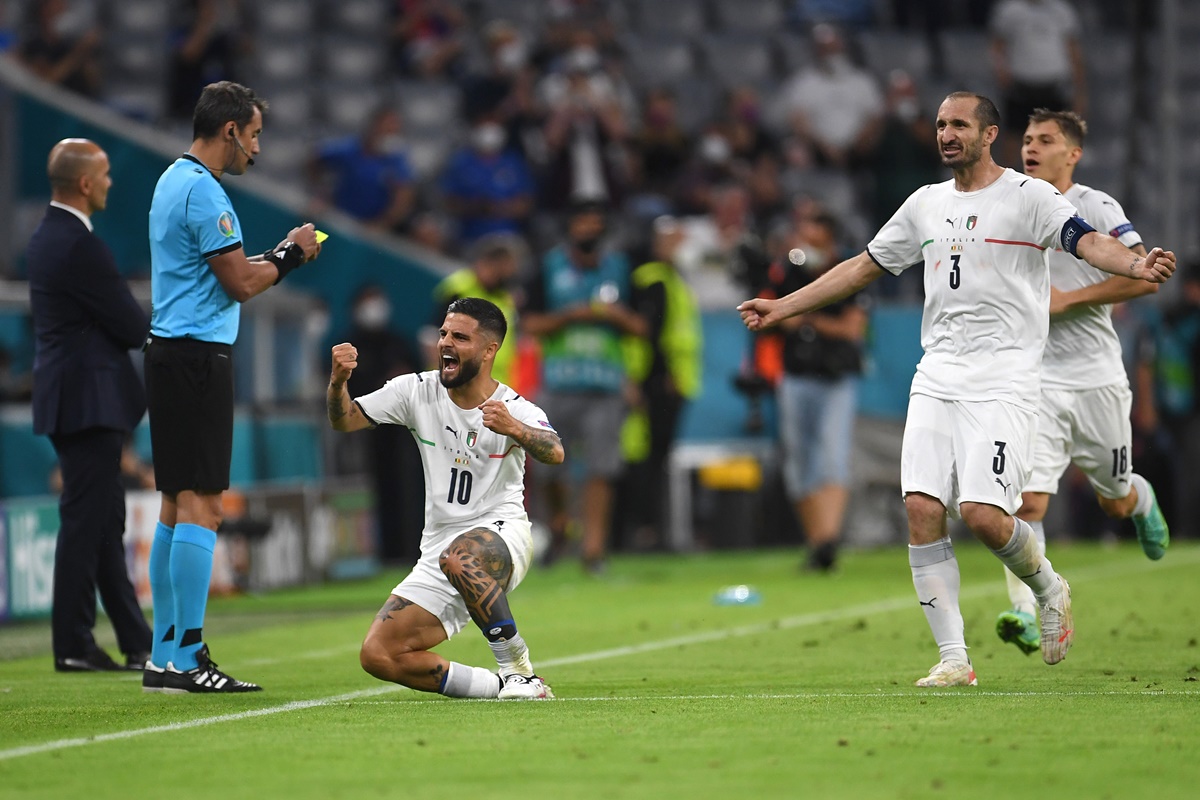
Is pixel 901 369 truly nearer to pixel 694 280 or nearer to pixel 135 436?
pixel 694 280

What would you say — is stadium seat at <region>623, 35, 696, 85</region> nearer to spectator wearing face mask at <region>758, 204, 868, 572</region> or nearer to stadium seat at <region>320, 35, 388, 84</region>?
stadium seat at <region>320, 35, 388, 84</region>

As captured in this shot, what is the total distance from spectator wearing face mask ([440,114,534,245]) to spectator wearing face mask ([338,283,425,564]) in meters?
2.86

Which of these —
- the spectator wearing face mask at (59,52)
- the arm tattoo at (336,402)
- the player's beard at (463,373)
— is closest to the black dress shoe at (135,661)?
the arm tattoo at (336,402)

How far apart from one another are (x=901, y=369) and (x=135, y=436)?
282 inches

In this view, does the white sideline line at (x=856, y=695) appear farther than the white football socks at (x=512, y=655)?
No

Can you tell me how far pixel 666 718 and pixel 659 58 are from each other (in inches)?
692

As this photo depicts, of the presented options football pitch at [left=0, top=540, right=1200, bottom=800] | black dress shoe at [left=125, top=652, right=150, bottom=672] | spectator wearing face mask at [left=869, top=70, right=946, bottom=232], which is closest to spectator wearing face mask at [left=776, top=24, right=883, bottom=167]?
spectator wearing face mask at [left=869, top=70, right=946, bottom=232]

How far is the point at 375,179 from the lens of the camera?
19.2m

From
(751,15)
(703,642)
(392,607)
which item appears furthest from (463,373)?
(751,15)

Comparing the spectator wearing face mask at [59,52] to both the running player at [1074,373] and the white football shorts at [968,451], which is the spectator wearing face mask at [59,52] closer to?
the running player at [1074,373]

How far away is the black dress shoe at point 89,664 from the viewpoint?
8.79m

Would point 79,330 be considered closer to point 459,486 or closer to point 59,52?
point 459,486

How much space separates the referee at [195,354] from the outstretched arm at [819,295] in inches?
71.7

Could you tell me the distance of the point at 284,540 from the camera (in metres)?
14.3
